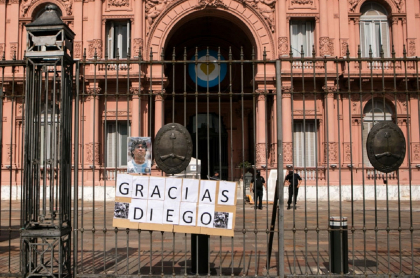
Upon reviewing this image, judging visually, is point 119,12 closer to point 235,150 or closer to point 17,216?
point 235,150

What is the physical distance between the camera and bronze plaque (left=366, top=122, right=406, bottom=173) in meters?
6.83

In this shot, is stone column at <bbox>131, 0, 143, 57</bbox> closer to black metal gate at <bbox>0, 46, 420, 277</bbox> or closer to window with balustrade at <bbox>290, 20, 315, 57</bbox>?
black metal gate at <bbox>0, 46, 420, 277</bbox>

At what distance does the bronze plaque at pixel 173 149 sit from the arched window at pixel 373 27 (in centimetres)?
1979

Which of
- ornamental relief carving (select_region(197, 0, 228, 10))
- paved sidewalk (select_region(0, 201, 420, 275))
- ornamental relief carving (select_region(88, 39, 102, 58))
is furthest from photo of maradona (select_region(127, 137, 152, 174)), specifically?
ornamental relief carving (select_region(197, 0, 228, 10))

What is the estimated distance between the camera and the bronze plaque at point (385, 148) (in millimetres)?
6828

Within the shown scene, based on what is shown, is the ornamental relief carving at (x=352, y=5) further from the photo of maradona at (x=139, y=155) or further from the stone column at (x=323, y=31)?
the photo of maradona at (x=139, y=155)

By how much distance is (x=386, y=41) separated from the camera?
24.0 m

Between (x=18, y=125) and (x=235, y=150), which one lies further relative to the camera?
(x=235, y=150)

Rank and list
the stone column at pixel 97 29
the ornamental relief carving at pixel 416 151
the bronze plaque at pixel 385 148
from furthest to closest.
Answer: the stone column at pixel 97 29
the ornamental relief carving at pixel 416 151
the bronze plaque at pixel 385 148

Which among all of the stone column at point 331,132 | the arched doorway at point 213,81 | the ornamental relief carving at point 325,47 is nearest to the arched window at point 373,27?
the ornamental relief carving at point 325,47

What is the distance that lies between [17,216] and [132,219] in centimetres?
1067

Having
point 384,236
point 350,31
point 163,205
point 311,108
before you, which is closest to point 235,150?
point 311,108

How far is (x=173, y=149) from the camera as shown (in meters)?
6.62

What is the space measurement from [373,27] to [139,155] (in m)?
20.9
